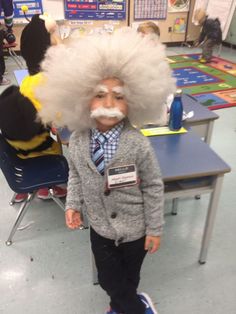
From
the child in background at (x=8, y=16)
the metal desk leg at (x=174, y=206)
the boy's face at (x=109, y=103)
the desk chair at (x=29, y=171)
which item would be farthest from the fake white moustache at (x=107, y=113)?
the child in background at (x=8, y=16)

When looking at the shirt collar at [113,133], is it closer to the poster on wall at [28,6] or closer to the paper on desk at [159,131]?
the paper on desk at [159,131]

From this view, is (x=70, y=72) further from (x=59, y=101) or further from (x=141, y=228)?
(x=141, y=228)

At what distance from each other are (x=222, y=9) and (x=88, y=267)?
5.36 m

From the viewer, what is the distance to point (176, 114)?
156 centimetres

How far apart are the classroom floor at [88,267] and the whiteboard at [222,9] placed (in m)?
4.47

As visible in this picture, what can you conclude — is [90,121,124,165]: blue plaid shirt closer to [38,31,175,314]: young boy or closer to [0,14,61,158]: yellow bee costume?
[38,31,175,314]: young boy

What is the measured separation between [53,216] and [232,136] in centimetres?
188

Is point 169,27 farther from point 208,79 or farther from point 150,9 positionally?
point 208,79

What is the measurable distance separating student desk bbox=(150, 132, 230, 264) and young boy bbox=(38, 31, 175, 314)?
0.25 metres

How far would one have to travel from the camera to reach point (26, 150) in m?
1.75

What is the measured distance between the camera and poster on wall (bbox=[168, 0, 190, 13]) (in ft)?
19.0

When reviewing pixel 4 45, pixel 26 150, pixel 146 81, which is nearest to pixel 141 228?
pixel 146 81

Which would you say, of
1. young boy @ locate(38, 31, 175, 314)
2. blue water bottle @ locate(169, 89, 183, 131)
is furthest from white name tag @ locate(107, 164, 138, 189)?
blue water bottle @ locate(169, 89, 183, 131)

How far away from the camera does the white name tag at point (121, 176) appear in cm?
100
